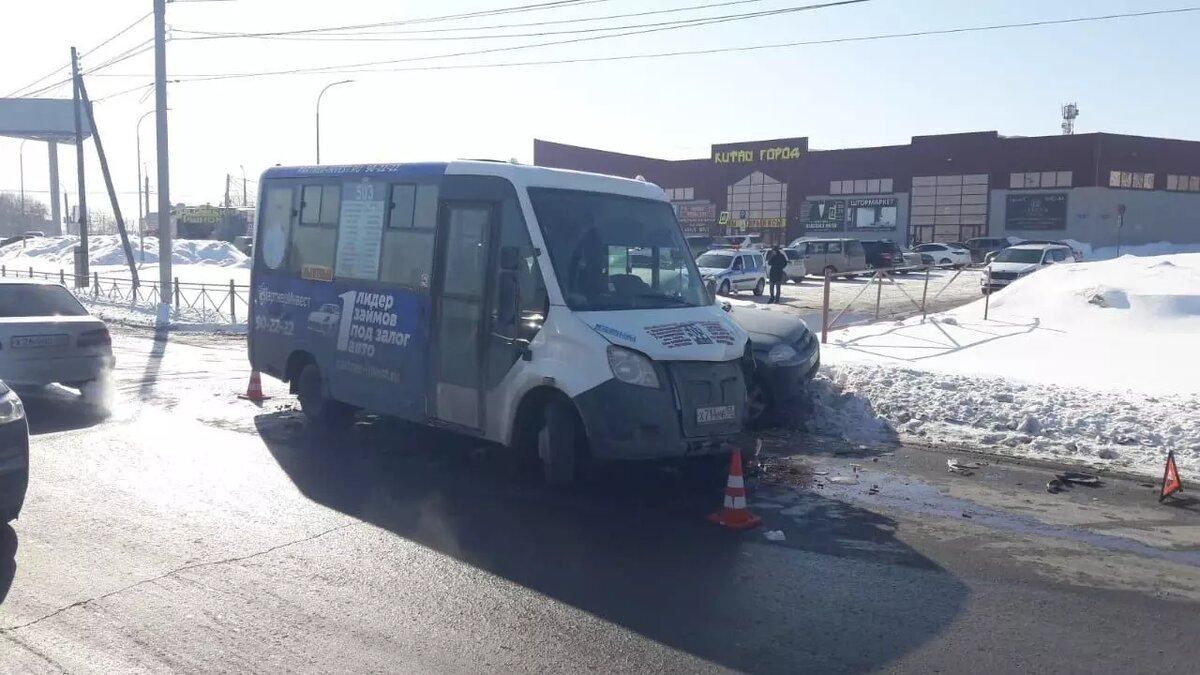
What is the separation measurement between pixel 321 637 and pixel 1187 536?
238 inches

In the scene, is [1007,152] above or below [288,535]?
above

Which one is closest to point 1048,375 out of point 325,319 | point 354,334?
point 354,334

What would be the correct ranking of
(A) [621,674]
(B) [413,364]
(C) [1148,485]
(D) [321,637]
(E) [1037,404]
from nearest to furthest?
(A) [621,674] < (D) [321,637] < (C) [1148,485] < (B) [413,364] < (E) [1037,404]

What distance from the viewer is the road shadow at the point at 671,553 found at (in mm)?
5523

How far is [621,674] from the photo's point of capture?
4.98 m

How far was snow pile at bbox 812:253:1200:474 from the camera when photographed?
10.5 m

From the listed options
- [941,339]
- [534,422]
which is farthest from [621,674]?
[941,339]

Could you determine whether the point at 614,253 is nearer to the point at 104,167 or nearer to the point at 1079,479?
the point at 1079,479

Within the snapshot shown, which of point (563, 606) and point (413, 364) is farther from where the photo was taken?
point (413, 364)

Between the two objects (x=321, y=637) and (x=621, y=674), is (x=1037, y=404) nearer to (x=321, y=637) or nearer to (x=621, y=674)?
(x=621, y=674)

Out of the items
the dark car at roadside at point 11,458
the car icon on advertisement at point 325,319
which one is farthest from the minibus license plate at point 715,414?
the dark car at roadside at point 11,458

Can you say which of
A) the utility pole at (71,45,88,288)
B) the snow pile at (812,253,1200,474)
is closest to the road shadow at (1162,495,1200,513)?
the snow pile at (812,253,1200,474)

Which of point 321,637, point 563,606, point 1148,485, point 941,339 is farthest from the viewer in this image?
point 941,339

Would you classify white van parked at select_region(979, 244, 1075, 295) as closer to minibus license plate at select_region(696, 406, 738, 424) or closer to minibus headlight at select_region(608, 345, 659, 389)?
minibus license plate at select_region(696, 406, 738, 424)
